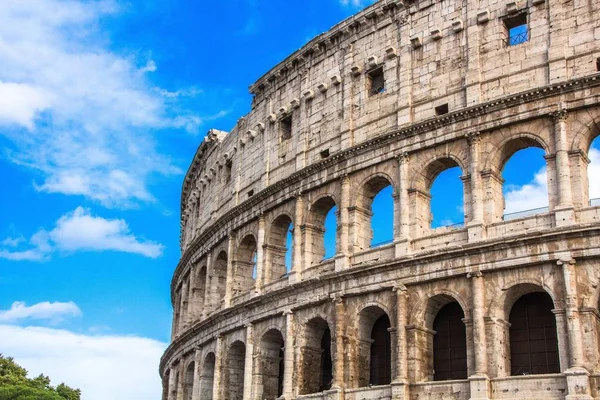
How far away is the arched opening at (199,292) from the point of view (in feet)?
117

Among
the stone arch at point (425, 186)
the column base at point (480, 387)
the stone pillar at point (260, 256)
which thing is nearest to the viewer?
the column base at point (480, 387)

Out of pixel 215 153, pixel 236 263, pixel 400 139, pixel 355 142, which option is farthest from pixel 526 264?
pixel 215 153

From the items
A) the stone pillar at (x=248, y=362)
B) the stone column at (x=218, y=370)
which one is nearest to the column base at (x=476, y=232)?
the stone pillar at (x=248, y=362)

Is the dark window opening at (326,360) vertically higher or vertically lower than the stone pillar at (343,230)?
lower

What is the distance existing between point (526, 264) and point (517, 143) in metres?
3.90

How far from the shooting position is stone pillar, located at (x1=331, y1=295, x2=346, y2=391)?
24375 mm

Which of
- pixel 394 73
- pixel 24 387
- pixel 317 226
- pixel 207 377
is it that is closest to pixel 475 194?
pixel 394 73

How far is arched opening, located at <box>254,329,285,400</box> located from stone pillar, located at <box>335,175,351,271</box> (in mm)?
3867

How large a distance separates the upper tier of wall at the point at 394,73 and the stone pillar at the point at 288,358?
559cm

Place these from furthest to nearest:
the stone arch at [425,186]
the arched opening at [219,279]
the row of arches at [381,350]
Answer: the arched opening at [219,279] < the stone arch at [425,186] < the row of arches at [381,350]

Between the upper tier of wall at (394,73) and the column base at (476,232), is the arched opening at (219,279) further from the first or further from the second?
the column base at (476,232)

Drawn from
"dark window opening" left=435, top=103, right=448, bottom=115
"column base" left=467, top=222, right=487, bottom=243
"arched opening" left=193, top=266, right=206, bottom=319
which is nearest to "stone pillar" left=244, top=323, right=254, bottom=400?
"arched opening" left=193, top=266, right=206, bottom=319

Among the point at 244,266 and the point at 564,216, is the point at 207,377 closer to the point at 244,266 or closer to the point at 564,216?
the point at 244,266

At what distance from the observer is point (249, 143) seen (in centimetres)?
3325
